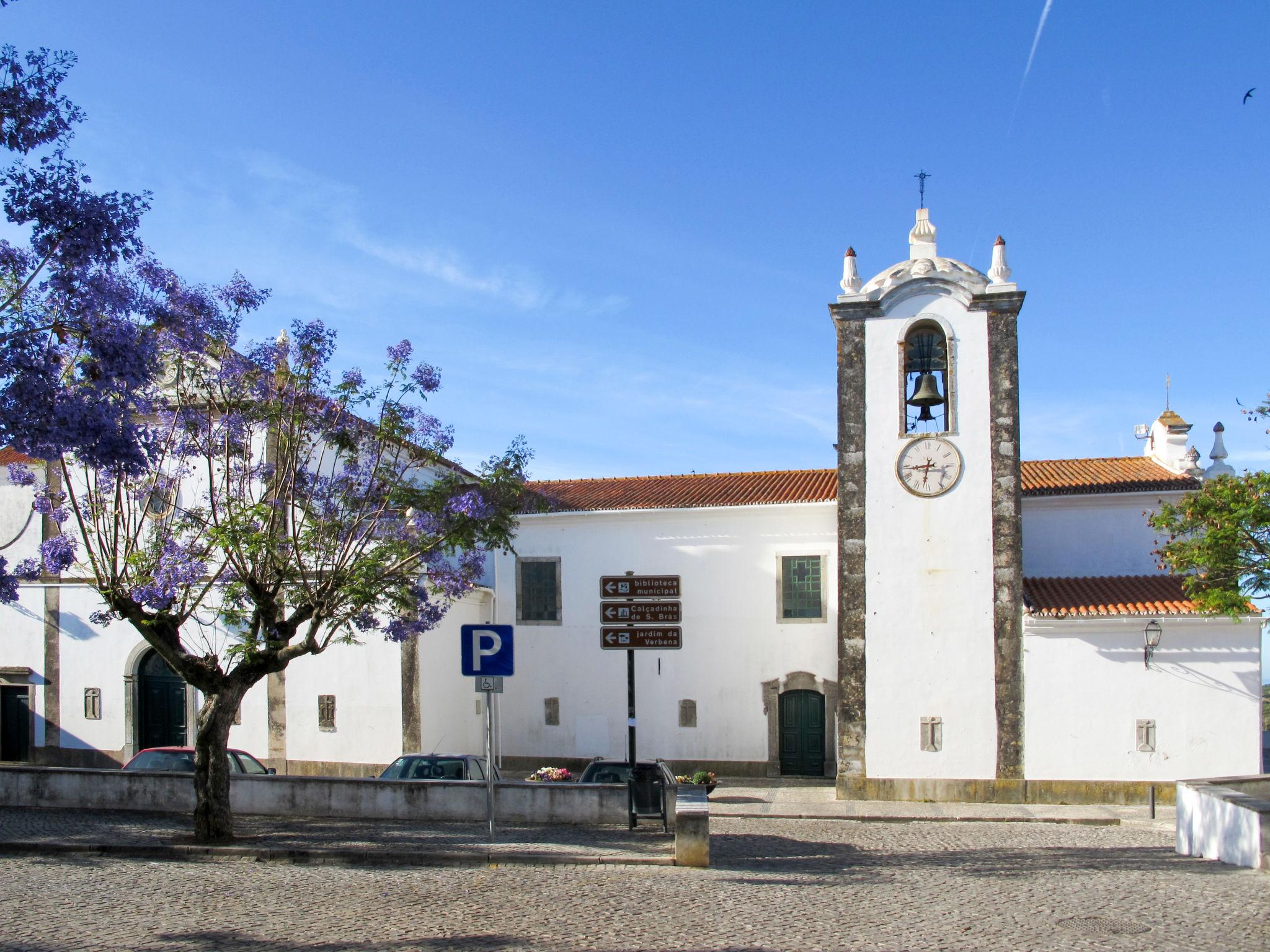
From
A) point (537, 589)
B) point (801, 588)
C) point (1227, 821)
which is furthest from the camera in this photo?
point (537, 589)

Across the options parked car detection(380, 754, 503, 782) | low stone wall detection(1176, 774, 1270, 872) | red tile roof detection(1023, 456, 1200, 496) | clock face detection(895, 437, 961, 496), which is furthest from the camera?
red tile roof detection(1023, 456, 1200, 496)

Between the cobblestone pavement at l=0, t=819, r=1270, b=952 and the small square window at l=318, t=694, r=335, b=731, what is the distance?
32.3ft

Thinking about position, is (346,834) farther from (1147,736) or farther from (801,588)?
(1147,736)

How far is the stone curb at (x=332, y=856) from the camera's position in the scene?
10586 mm

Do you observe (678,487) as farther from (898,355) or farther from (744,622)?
(898,355)

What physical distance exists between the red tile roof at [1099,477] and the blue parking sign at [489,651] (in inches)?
512

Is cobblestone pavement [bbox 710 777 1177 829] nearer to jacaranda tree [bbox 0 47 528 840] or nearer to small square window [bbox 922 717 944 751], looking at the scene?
small square window [bbox 922 717 944 751]

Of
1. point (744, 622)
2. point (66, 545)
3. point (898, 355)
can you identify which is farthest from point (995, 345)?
point (66, 545)

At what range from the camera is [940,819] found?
1598 centimetres

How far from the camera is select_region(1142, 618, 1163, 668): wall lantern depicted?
→ 17.0 metres

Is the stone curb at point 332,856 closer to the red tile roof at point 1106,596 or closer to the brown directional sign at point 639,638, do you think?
the brown directional sign at point 639,638

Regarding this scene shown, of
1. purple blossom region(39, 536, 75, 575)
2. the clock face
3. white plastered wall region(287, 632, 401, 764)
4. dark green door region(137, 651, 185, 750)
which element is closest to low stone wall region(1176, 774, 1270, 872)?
the clock face

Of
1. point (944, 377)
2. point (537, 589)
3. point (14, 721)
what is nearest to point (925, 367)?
point (944, 377)

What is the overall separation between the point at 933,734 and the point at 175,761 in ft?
39.9
